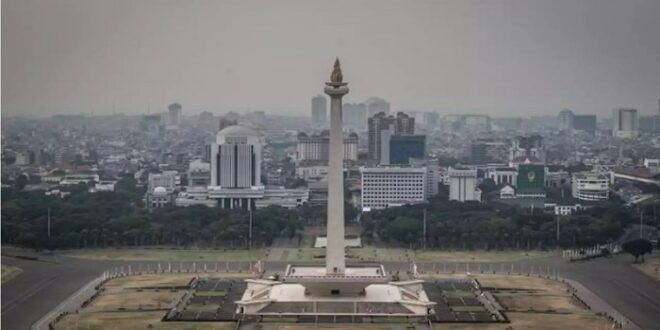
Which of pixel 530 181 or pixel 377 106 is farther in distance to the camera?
pixel 377 106

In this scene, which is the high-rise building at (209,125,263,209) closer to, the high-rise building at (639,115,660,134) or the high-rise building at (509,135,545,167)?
the high-rise building at (509,135,545,167)

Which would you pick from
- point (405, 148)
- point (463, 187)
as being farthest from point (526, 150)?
point (463, 187)

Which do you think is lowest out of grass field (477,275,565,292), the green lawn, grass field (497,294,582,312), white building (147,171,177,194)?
the green lawn

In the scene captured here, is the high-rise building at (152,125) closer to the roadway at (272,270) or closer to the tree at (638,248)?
the roadway at (272,270)

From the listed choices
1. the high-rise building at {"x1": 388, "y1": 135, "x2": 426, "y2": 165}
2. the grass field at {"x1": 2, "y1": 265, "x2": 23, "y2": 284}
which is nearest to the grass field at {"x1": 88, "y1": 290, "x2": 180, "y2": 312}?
the grass field at {"x1": 2, "y1": 265, "x2": 23, "y2": 284}

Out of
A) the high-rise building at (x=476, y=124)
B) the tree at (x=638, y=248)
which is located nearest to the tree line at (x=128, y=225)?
the tree at (x=638, y=248)

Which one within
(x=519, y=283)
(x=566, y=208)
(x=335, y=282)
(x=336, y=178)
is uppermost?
(x=336, y=178)

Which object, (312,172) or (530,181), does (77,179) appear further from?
(530,181)

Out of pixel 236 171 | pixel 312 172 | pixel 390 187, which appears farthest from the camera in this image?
pixel 312 172
